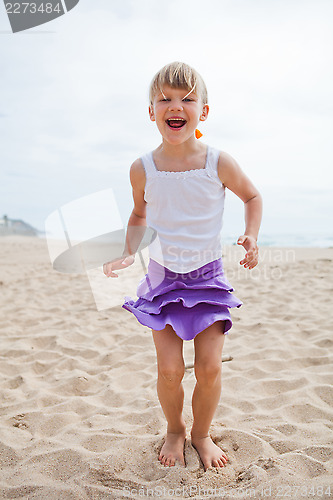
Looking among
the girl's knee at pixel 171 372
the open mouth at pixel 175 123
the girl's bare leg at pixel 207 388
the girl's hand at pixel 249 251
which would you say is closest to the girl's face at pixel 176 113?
the open mouth at pixel 175 123

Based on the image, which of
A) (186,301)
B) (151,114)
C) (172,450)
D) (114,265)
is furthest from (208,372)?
(151,114)

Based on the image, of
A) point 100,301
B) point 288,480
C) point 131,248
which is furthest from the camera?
point 100,301

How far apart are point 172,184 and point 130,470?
138 centimetres

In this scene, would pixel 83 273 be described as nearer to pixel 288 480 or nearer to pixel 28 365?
pixel 28 365

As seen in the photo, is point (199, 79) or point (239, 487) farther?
point (199, 79)

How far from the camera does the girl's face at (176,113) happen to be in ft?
6.72

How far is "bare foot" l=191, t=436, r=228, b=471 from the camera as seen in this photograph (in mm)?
2088

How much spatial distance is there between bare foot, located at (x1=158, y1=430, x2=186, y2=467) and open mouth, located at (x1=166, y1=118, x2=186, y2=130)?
152 centimetres

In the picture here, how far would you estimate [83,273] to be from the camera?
8609mm

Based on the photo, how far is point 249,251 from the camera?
6.58 ft

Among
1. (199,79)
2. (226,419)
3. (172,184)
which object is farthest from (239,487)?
(199,79)

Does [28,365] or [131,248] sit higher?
[131,248]

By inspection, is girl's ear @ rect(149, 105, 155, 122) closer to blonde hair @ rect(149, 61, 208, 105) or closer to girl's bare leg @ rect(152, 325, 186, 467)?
blonde hair @ rect(149, 61, 208, 105)

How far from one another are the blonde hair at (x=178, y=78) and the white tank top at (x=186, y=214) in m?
0.33
